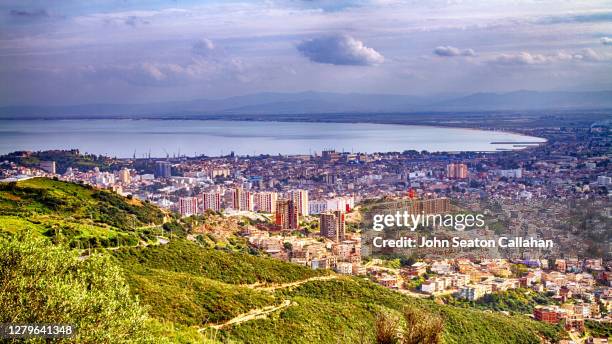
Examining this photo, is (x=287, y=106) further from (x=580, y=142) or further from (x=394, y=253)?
(x=394, y=253)

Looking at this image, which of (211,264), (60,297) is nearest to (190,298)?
(211,264)

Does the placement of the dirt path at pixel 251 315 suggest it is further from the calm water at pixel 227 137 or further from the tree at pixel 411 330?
the calm water at pixel 227 137

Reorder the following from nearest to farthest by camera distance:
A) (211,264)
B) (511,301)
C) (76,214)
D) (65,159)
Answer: (211,264)
(76,214)
(511,301)
(65,159)

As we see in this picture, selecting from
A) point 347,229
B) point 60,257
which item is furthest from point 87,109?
point 60,257

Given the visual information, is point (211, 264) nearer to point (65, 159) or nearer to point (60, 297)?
point (60, 297)

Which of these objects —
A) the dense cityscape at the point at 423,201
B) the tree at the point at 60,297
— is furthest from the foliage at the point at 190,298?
the dense cityscape at the point at 423,201

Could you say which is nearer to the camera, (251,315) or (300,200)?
(251,315)
